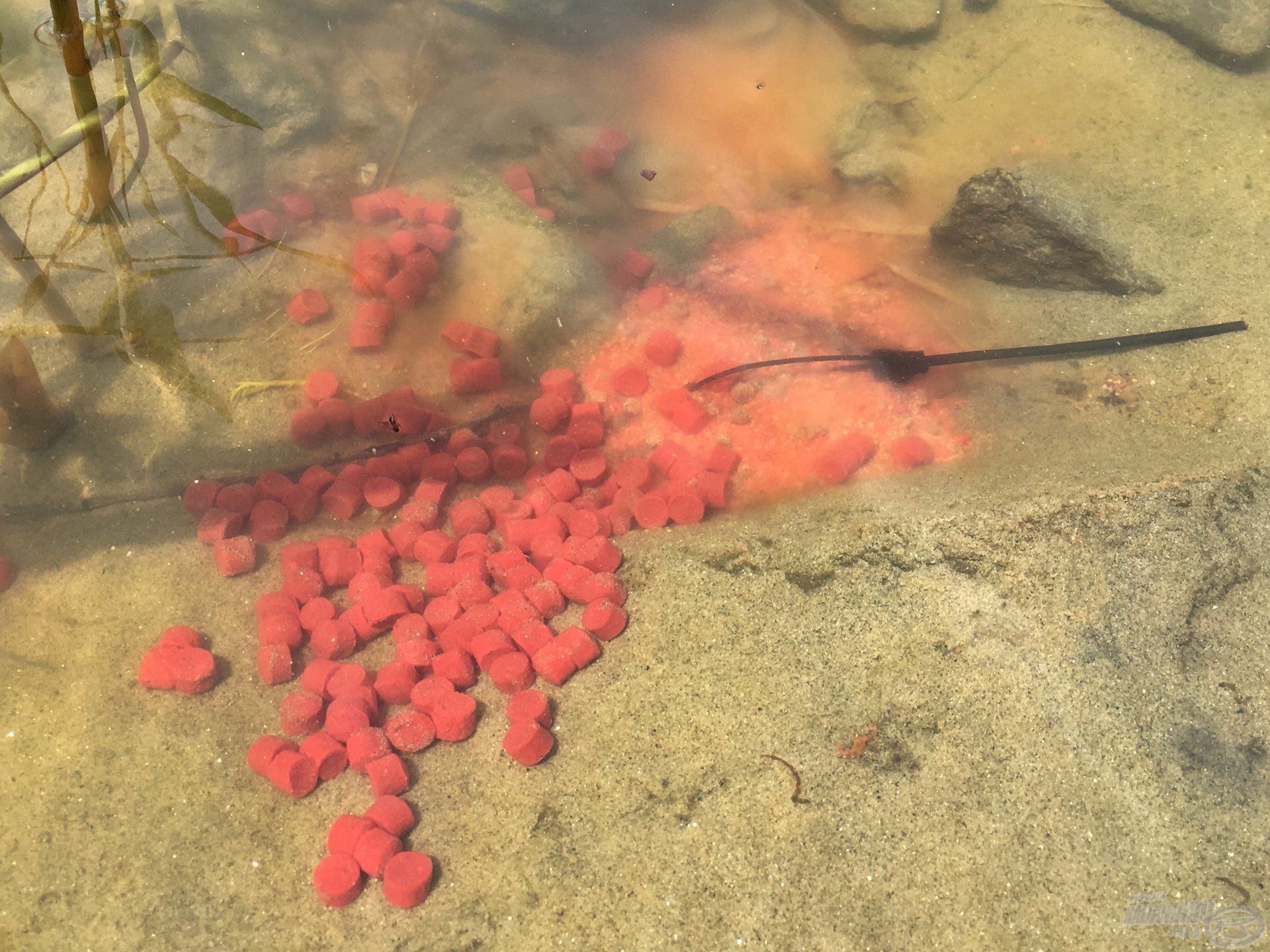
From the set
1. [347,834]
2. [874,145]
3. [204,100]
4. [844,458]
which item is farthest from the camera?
[874,145]

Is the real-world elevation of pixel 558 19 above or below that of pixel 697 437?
above

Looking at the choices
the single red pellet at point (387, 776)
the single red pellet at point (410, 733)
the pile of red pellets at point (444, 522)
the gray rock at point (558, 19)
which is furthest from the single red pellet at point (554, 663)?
the gray rock at point (558, 19)

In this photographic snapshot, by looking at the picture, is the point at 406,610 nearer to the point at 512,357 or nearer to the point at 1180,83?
the point at 512,357

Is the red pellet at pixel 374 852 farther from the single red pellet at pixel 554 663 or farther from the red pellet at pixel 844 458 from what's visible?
the red pellet at pixel 844 458

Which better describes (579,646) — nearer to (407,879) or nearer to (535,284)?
(407,879)

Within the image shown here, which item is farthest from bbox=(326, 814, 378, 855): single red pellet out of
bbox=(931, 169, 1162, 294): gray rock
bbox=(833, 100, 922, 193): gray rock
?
bbox=(833, 100, 922, 193): gray rock

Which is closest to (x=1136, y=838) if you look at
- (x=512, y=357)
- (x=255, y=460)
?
(x=512, y=357)

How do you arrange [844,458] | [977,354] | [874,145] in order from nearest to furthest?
1. [844,458]
2. [977,354]
3. [874,145]

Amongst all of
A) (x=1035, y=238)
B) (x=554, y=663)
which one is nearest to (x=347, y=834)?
→ (x=554, y=663)
